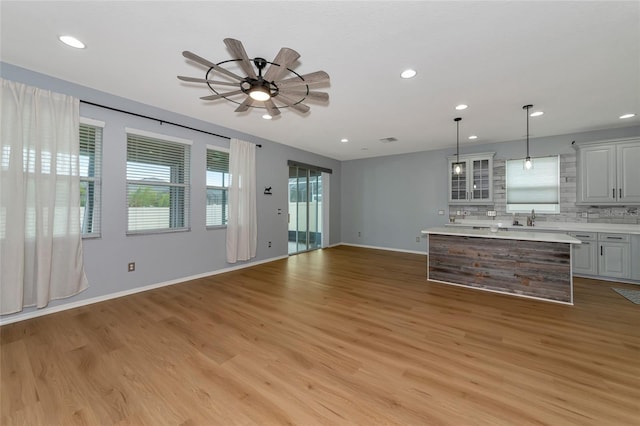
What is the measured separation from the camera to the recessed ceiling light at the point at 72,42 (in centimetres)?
229

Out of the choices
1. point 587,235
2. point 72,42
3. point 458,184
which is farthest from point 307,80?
point 587,235

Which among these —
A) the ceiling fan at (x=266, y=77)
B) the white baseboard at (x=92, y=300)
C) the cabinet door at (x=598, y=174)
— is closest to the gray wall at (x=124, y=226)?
the white baseboard at (x=92, y=300)

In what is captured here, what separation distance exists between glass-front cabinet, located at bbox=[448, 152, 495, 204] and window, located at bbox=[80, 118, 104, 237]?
655 centimetres

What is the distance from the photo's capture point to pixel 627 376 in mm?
1921

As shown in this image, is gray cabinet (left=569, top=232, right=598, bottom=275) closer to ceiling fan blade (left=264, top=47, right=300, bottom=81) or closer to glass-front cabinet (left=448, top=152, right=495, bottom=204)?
glass-front cabinet (left=448, top=152, right=495, bottom=204)

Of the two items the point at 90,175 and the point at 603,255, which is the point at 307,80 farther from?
the point at 603,255

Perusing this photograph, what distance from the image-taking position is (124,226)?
11.9 feet

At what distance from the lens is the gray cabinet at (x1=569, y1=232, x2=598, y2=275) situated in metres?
4.45

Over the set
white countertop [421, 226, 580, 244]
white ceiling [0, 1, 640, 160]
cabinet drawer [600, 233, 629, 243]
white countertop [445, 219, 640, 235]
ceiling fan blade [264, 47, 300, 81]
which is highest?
white ceiling [0, 1, 640, 160]

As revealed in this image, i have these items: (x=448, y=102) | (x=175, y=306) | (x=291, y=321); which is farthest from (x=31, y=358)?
(x=448, y=102)

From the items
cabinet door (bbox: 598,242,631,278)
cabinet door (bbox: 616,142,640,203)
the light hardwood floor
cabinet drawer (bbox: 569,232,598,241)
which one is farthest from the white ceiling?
the light hardwood floor

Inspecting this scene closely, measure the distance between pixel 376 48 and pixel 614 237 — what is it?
210 inches

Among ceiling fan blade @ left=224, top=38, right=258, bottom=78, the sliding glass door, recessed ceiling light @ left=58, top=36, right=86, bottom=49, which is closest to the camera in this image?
ceiling fan blade @ left=224, top=38, right=258, bottom=78

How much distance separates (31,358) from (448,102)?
5.41 metres
